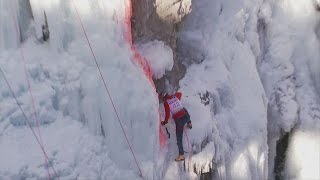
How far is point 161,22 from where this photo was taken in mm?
7473

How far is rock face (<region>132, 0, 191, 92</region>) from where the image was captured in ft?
23.7

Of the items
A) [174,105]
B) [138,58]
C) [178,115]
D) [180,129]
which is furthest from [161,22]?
[180,129]

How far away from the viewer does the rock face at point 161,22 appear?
23.7 feet

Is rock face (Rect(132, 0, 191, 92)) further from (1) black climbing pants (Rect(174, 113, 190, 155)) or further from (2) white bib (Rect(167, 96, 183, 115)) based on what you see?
(1) black climbing pants (Rect(174, 113, 190, 155))

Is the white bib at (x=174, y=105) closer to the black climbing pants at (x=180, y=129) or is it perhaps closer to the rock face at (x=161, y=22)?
the black climbing pants at (x=180, y=129)

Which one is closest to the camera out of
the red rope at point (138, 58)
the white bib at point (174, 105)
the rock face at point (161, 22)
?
the red rope at point (138, 58)

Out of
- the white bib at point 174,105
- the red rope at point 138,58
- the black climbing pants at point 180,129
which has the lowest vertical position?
the black climbing pants at point 180,129

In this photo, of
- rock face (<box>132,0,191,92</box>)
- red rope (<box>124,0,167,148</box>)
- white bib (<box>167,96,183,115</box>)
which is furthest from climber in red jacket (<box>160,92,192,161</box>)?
rock face (<box>132,0,191,92</box>)

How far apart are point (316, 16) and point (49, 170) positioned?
5.78m

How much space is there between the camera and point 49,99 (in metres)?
6.39

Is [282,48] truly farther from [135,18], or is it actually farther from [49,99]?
[49,99]

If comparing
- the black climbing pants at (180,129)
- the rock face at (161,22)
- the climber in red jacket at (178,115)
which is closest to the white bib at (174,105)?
the climber in red jacket at (178,115)

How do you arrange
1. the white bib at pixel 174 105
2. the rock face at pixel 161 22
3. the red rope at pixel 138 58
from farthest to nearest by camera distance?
the rock face at pixel 161 22 → the white bib at pixel 174 105 → the red rope at pixel 138 58

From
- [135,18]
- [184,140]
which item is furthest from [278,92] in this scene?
[135,18]
